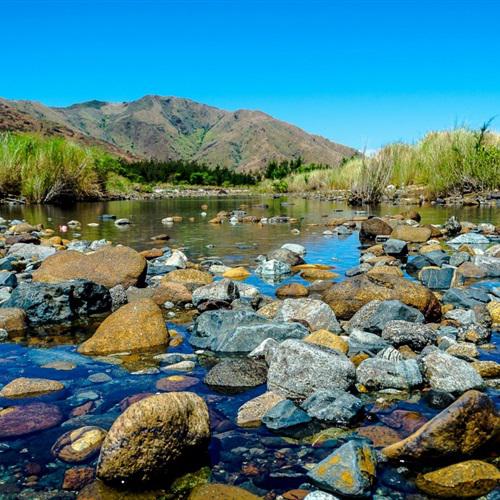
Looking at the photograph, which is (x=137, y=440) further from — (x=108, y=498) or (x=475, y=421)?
(x=475, y=421)

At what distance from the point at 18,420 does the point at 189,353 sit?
159cm

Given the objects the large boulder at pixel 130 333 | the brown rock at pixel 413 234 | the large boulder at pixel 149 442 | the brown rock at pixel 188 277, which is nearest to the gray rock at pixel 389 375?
the large boulder at pixel 149 442

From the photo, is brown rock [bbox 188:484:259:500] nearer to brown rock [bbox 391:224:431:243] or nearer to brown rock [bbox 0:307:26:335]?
brown rock [bbox 0:307:26:335]

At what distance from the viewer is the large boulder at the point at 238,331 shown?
4.46 metres

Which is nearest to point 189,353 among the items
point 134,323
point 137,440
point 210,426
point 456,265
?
point 134,323

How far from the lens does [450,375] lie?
353cm

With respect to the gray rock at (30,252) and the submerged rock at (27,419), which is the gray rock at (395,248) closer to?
the gray rock at (30,252)

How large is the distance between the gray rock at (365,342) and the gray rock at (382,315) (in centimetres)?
33

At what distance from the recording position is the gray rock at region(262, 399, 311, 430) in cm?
301

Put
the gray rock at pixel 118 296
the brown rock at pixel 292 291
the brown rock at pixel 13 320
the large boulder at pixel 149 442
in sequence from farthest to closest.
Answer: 1. the brown rock at pixel 292 291
2. the gray rock at pixel 118 296
3. the brown rock at pixel 13 320
4. the large boulder at pixel 149 442

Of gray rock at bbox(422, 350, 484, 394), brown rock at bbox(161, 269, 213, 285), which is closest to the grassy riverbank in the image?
brown rock at bbox(161, 269, 213, 285)

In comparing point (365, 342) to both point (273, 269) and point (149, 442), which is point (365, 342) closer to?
point (149, 442)

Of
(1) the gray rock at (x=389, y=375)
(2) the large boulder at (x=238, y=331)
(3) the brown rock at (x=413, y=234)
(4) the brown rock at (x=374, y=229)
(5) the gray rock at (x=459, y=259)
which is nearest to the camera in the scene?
(1) the gray rock at (x=389, y=375)

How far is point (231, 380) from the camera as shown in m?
3.68
